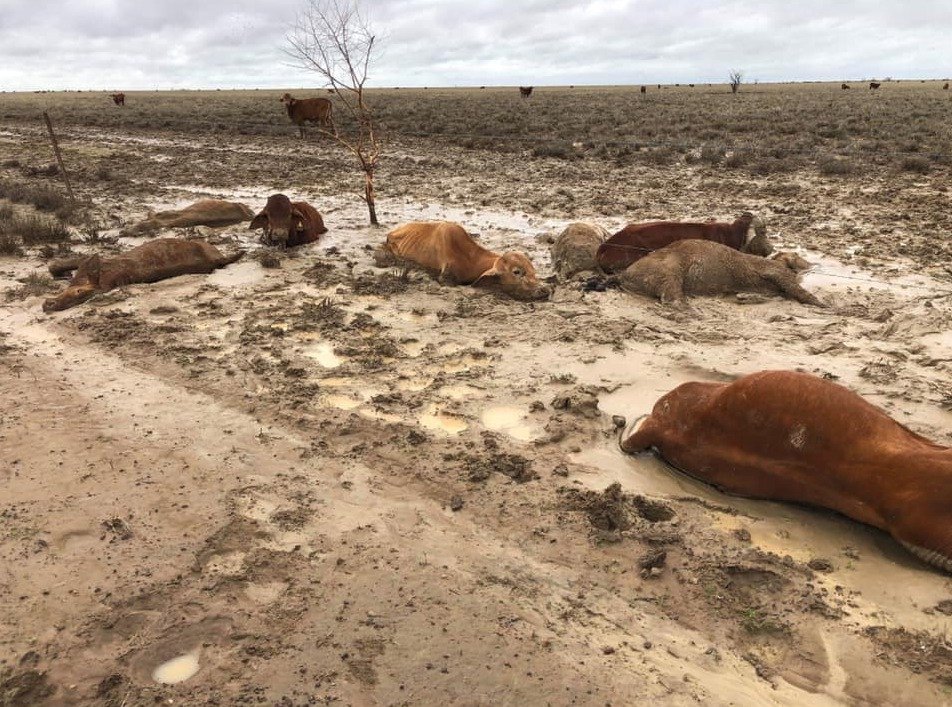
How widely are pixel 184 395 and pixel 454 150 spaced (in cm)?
1640

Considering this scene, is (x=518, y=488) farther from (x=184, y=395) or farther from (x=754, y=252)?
(x=754, y=252)

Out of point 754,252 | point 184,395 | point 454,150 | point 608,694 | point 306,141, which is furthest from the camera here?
point 306,141

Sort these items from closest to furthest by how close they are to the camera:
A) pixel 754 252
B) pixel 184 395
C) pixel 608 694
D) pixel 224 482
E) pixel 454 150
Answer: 1. pixel 608 694
2. pixel 224 482
3. pixel 184 395
4. pixel 754 252
5. pixel 454 150

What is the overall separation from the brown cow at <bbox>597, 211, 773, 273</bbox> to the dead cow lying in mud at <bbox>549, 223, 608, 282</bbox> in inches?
7.2

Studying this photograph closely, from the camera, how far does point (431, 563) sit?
10.6ft

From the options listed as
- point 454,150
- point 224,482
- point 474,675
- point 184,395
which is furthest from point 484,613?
point 454,150

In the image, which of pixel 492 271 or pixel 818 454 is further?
pixel 492 271

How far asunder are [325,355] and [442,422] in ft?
5.24

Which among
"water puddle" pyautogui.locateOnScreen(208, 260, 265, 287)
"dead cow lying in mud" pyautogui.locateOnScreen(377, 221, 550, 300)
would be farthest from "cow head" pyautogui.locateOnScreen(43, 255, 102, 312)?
"dead cow lying in mud" pyautogui.locateOnScreen(377, 221, 550, 300)

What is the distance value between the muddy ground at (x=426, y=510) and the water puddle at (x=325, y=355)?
2 cm

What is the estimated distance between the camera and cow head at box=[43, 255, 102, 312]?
6.70 m

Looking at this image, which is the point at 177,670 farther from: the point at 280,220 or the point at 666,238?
the point at 280,220

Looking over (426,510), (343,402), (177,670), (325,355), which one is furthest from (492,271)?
(177,670)

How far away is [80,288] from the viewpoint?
6.94m
